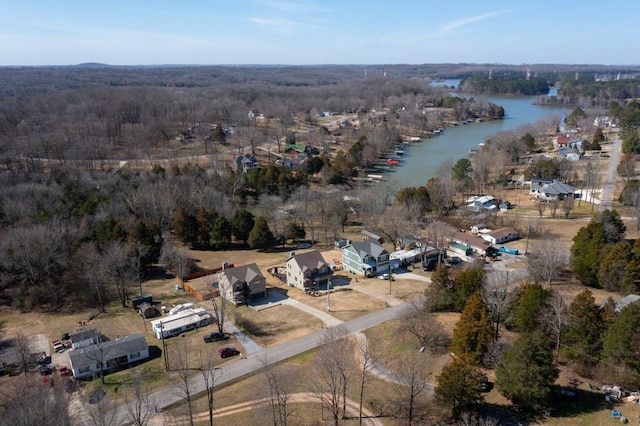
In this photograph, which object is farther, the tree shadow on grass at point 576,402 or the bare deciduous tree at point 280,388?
the tree shadow on grass at point 576,402

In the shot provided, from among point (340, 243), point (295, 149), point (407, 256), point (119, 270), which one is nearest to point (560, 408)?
point (407, 256)

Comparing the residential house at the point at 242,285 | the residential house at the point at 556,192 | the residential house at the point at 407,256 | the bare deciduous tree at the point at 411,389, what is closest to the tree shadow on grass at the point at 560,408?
the bare deciduous tree at the point at 411,389

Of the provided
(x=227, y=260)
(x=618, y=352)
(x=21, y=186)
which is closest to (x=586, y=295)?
(x=618, y=352)

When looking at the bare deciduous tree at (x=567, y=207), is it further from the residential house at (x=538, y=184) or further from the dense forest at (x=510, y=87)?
the dense forest at (x=510, y=87)

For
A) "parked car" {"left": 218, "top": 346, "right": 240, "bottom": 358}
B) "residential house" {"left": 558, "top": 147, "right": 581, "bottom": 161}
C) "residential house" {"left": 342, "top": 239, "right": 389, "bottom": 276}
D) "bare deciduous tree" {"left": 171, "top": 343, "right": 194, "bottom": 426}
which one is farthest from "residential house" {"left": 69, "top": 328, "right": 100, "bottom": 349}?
"residential house" {"left": 558, "top": 147, "right": 581, "bottom": 161}

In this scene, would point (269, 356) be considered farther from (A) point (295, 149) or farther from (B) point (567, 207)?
(A) point (295, 149)

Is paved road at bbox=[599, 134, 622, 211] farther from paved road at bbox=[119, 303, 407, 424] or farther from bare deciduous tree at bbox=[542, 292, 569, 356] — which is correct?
paved road at bbox=[119, 303, 407, 424]

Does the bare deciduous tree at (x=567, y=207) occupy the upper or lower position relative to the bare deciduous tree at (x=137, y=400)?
upper
